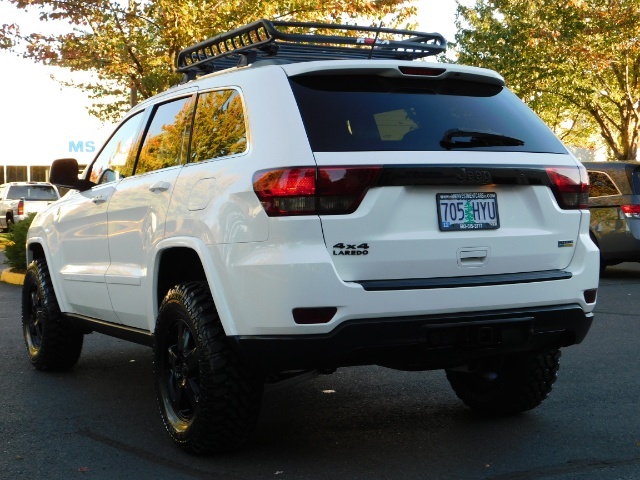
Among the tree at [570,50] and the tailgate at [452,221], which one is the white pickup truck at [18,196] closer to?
the tree at [570,50]

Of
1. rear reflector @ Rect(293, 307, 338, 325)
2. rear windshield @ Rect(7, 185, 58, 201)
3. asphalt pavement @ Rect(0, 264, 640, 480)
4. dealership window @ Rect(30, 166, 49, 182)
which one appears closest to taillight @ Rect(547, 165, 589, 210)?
asphalt pavement @ Rect(0, 264, 640, 480)

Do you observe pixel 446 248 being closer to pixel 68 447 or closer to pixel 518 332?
pixel 518 332

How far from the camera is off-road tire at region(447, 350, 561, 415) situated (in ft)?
18.3

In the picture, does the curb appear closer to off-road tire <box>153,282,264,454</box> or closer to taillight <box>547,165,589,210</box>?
off-road tire <box>153,282,264,454</box>

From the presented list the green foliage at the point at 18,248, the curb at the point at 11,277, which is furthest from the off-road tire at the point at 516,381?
the green foliage at the point at 18,248

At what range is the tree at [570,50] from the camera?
25.7 metres

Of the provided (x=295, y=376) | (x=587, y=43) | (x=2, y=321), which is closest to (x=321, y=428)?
(x=295, y=376)

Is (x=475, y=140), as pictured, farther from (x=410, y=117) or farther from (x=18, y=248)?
(x=18, y=248)

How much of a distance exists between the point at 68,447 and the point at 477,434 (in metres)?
2.15

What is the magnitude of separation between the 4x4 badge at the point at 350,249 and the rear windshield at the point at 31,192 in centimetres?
2930

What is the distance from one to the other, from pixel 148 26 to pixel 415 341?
16.4 meters

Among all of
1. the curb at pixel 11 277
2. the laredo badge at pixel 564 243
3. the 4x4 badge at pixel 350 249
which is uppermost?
the 4x4 badge at pixel 350 249

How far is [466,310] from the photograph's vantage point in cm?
460

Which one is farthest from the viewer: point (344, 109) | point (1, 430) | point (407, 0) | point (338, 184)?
point (407, 0)
